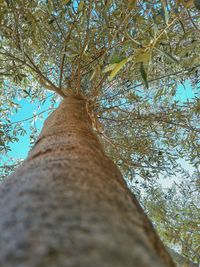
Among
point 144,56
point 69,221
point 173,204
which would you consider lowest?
point 69,221

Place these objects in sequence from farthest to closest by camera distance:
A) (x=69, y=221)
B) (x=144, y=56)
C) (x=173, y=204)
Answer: (x=173, y=204), (x=144, y=56), (x=69, y=221)

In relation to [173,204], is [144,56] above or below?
below

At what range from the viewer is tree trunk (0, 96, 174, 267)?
414 mm

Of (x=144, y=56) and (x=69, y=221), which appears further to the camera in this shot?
(x=144, y=56)

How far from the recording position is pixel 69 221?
0.53 metres

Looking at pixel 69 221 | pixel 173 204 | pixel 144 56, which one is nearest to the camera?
pixel 69 221

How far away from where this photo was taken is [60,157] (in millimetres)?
992

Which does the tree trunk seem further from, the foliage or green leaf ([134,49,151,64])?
the foliage

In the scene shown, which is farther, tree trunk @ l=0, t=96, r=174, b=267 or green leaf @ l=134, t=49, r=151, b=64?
green leaf @ l=134, t=49, r=151, b=64

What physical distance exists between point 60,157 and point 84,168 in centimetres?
13

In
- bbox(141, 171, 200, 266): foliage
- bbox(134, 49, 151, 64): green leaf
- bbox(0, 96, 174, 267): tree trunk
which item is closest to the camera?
bbox(0, 96, 174, 267): tree trunk

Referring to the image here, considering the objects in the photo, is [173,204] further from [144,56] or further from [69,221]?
[69,221]

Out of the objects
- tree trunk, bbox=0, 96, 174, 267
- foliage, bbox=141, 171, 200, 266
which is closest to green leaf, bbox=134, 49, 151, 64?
tree trunk, bbox=0, 96, 174, 267

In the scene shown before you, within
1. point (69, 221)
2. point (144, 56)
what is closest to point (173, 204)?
point (144, 56)
